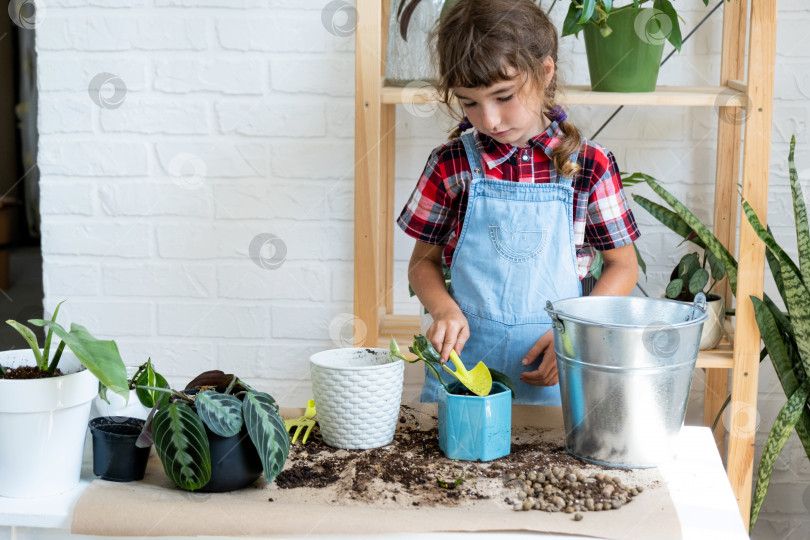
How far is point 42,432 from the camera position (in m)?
0.80

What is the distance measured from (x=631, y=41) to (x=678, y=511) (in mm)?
990

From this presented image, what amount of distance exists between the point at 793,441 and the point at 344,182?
1.22m

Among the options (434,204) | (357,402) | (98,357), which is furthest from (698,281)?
(98,357)

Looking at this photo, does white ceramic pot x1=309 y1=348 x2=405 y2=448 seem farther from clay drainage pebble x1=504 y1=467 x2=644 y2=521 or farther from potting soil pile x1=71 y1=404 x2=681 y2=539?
clay drainage pebble x1=504 y1=467 x2=644 y2=521

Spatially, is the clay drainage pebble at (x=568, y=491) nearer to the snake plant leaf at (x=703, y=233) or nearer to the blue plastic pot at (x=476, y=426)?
the blue plastic pot at (x=476, y=426)

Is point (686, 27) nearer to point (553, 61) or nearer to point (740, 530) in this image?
point (553, 61)

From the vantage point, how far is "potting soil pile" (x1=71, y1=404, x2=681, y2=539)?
754mm

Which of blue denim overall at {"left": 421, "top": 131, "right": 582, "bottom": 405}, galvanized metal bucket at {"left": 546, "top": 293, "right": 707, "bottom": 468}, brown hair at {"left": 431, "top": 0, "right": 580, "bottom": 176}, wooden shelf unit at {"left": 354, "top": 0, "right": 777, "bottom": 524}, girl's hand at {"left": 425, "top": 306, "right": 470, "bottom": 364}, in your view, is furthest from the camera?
wooden shelf unit at {"left": 354, "top": 0, "right": 777, "bottom": 524}

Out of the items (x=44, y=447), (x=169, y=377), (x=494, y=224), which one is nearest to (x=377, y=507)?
(x=44, y=447)

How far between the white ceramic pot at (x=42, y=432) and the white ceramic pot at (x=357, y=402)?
241 millimetres

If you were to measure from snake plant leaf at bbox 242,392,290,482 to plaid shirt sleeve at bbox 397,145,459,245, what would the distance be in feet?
2.00

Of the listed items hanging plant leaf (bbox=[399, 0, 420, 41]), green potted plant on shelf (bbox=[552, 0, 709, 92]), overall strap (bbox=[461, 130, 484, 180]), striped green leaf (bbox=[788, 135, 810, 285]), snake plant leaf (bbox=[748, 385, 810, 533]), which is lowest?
snake plant leaf (bbox=[748, 385, 810, 533])

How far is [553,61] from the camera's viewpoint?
1.33 m

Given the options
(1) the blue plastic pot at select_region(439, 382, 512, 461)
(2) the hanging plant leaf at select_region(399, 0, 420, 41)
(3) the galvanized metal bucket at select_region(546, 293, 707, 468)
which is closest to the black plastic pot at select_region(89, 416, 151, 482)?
(1) the blue plastic pot at select_region(439, 382, 512, 461)
